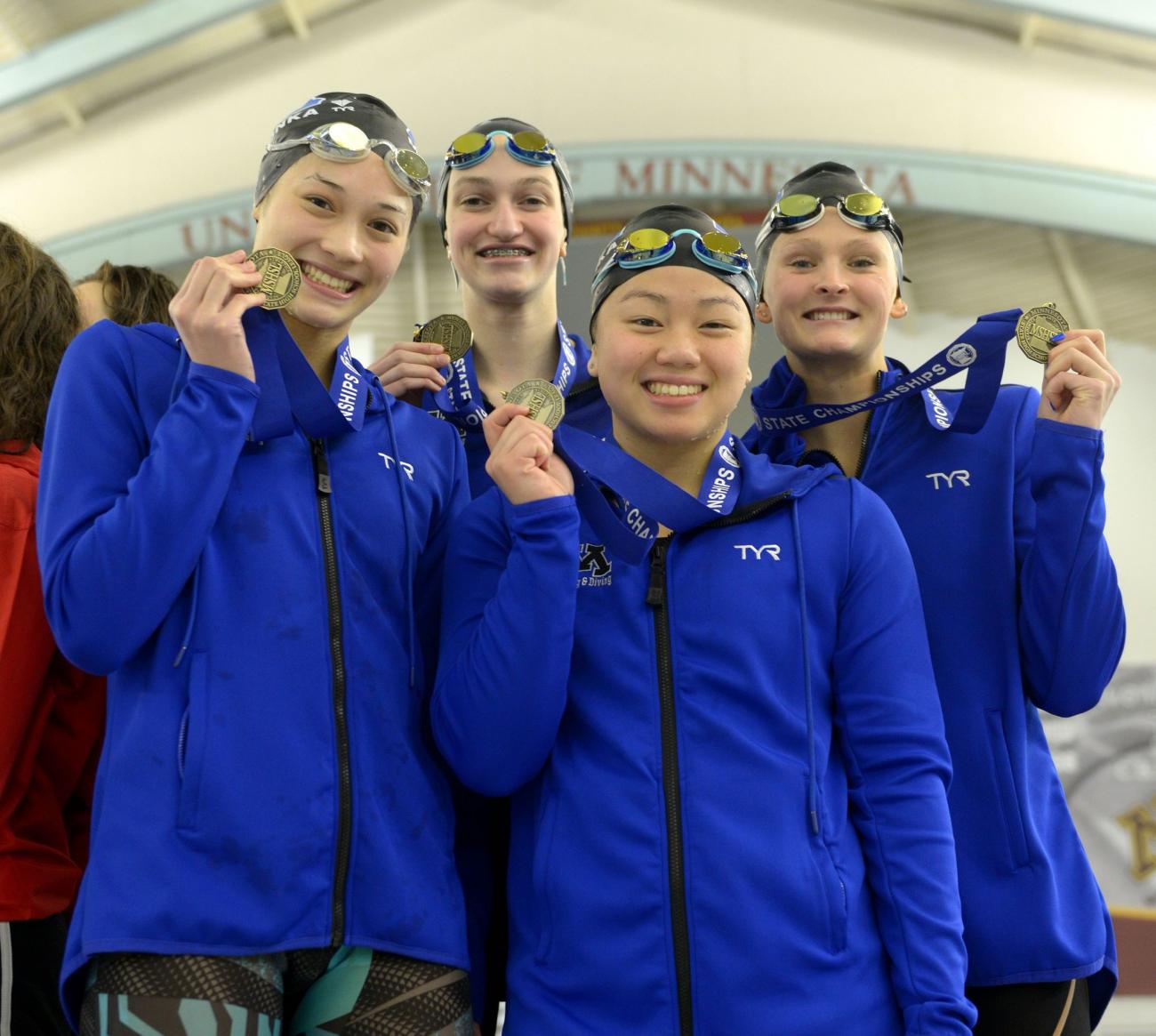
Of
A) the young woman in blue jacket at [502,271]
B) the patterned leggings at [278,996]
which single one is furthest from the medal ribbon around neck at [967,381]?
the patterned leggings at [278,996]

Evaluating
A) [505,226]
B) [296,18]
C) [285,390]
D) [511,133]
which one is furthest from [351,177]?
[296,18]

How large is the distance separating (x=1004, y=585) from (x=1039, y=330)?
0.50 meters

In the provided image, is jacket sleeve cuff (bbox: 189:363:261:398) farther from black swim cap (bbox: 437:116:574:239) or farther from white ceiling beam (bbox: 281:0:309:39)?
white ceiling beam (bbox: 281:0:309:39)

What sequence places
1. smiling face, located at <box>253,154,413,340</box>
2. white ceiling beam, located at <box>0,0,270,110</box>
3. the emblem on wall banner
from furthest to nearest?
white ceiling beam, located at <box>0,0,270,110</box>
the emblem on wall banner
smiling face, located at <box>253,154,413,340</box>

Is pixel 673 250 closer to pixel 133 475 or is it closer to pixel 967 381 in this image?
pixel 967 381

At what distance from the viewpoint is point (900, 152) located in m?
8.31

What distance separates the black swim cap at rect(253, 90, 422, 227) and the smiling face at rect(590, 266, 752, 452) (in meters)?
0.45

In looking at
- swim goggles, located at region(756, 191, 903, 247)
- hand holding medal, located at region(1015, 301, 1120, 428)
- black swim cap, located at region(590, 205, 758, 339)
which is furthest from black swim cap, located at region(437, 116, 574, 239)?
hand holding medal, located at region(1015, 301, 1120, 428)

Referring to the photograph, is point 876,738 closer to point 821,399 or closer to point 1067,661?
point 1067,661

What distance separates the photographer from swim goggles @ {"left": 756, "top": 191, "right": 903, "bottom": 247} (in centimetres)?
282

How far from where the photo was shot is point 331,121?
2.40m

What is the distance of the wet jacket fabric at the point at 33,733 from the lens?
225cm

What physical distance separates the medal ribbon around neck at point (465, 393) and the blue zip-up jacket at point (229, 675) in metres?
0.79

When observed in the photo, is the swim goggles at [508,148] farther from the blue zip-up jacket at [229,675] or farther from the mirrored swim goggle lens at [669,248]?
the blue zip-up jacket at [229,675]
